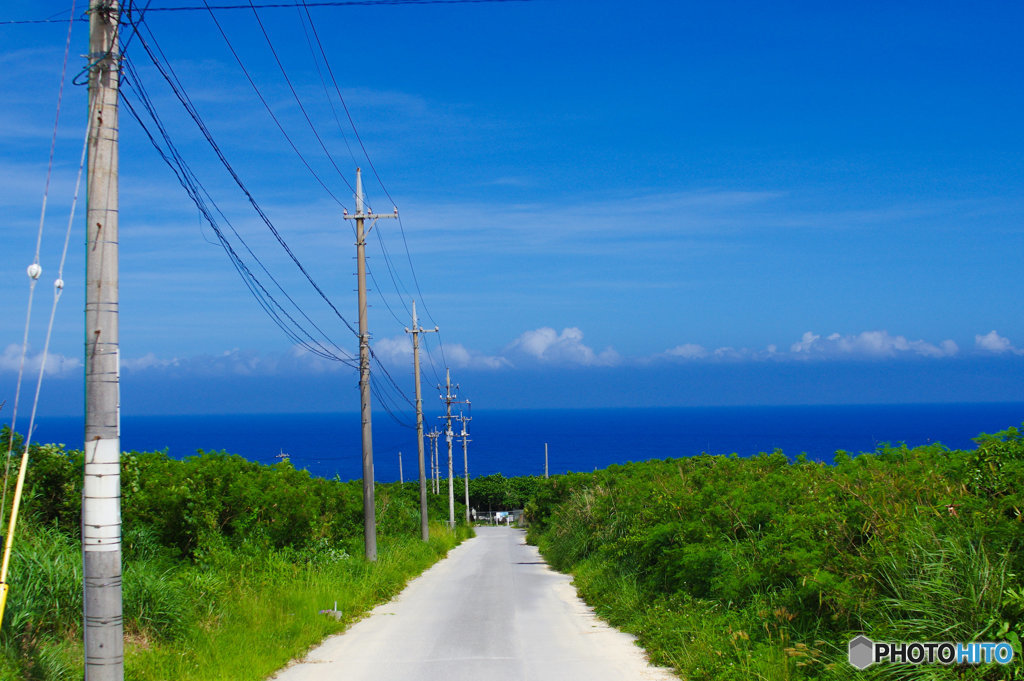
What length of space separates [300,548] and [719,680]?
12033 millimetres

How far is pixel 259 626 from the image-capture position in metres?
11.3

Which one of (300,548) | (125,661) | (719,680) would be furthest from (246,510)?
(719,680)

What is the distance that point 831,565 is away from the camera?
863 cm

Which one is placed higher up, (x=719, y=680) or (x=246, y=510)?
(x=246, y=510)

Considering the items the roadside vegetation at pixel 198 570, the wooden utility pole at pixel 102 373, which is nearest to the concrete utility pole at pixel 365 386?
the roadside vegetation at pixel 198 570

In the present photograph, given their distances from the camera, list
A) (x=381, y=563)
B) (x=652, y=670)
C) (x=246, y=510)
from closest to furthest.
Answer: (x=652, y=670) → (x=246, y=510) → (x=381, y=563)

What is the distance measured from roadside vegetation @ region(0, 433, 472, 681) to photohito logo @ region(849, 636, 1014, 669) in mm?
6438

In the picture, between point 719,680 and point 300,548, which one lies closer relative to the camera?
point 719,680

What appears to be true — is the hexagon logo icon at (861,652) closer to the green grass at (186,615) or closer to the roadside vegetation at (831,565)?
the roadside vegetation at (831,565)

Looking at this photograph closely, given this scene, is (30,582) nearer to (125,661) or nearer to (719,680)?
(125,661)

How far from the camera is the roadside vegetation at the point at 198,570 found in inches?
333

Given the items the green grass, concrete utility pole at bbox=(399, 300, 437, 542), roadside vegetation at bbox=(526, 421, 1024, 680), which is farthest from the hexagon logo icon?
concrete utility pole at bbox=(399, 300, 437, 542)

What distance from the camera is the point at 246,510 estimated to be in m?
16.3

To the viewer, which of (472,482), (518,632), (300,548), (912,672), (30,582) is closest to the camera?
(912,672)
